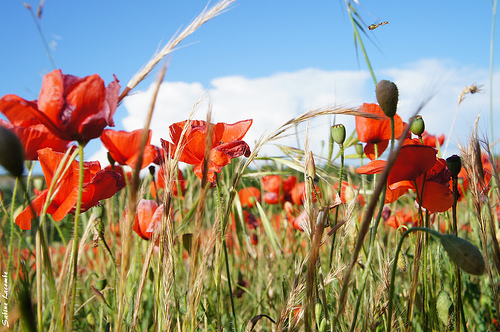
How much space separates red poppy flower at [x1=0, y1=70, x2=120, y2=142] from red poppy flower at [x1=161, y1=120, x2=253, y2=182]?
0.19m

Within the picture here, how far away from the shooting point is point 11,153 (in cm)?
54

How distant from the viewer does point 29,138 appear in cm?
88

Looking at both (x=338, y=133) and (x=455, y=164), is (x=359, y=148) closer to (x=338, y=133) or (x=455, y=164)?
(x=338, y=133)

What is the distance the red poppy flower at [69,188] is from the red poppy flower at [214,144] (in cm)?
15

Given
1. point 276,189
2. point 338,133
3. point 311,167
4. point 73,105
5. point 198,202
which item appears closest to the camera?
point 198,202

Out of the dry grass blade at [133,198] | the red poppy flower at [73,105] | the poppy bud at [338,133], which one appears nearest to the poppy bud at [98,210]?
the red poppy flower at [73,105]

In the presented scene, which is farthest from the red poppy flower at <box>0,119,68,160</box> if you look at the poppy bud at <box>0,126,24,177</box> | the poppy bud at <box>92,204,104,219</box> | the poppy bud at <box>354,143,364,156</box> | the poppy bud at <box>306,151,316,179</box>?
the poppy bud at <box>354,143,364,156</box>

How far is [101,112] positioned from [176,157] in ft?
0.50

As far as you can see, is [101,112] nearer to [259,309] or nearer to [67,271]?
[67,271]

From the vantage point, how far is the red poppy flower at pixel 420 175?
0.90 meters

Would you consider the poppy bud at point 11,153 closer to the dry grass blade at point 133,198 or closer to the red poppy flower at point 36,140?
the dry grass blade at point 133,198

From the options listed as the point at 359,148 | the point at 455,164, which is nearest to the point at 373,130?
the point at 359,148

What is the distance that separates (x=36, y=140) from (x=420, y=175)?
0.84 metres

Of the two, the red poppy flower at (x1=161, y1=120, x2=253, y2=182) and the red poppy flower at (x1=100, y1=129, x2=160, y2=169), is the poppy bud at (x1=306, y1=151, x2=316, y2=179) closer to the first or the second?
the red poppy flower at (x1=161, y1=120, x2=253, y2=182)
